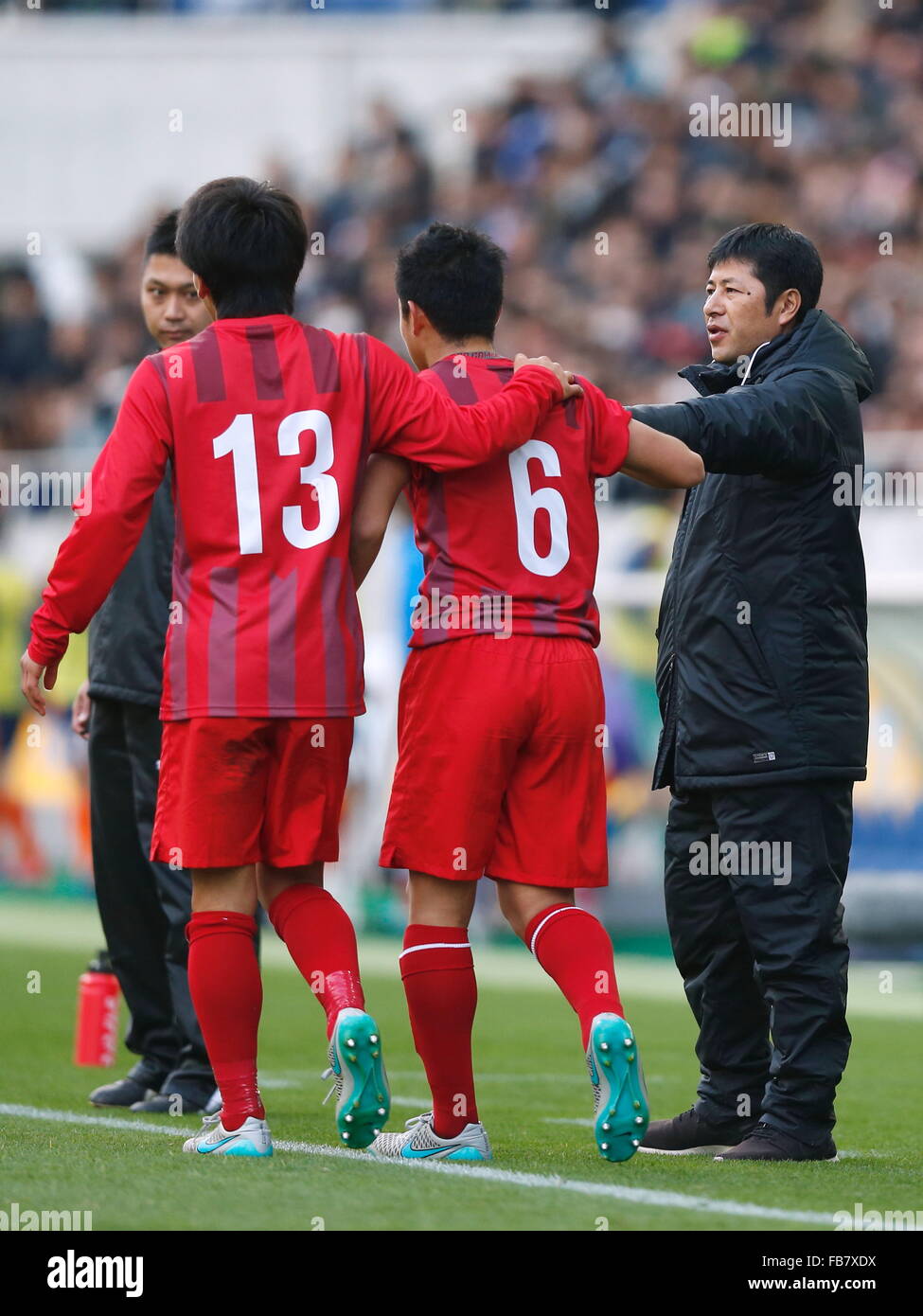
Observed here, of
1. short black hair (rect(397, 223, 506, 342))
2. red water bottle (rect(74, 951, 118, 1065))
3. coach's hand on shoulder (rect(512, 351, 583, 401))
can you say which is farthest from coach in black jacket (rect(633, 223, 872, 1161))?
red water bottle (rect(74, 951, 118, 1065))

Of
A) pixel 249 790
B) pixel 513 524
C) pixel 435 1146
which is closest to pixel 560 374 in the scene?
pixel 513 524

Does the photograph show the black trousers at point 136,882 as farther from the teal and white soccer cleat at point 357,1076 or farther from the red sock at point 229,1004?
the teal and white soccer cleat at point 357,1076

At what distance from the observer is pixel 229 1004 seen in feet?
13.1

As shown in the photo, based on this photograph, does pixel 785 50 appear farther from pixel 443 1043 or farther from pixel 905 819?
pixel 443 1043

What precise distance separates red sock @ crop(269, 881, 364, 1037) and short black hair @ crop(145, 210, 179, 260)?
1989 millimetres

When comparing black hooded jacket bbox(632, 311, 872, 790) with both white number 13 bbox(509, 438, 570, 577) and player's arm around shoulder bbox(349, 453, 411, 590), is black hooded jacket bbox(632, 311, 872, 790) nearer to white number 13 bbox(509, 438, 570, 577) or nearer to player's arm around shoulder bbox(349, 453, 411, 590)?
white number 13 bbox(509, 438, 570, 577)

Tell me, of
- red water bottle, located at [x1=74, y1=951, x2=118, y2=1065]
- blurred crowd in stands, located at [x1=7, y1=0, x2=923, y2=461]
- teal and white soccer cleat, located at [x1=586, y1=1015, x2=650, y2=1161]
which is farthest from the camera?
blurred crowd in stands, located at [x1=7, y1=0, x2=923, y2=461]

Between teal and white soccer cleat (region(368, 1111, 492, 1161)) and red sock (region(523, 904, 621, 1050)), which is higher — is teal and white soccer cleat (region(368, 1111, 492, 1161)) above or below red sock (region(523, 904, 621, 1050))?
below

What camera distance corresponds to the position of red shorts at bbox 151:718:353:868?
3.97 metres

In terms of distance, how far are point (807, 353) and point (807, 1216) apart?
6.30 feet

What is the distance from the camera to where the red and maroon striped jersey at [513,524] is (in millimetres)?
4074

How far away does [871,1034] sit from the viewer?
7332mm

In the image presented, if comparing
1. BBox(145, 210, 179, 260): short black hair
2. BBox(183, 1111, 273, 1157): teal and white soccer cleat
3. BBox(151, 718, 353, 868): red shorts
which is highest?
BBox(145, 210, 179, 260): short black hair

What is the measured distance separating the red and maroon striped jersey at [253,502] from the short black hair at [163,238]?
139 cm
